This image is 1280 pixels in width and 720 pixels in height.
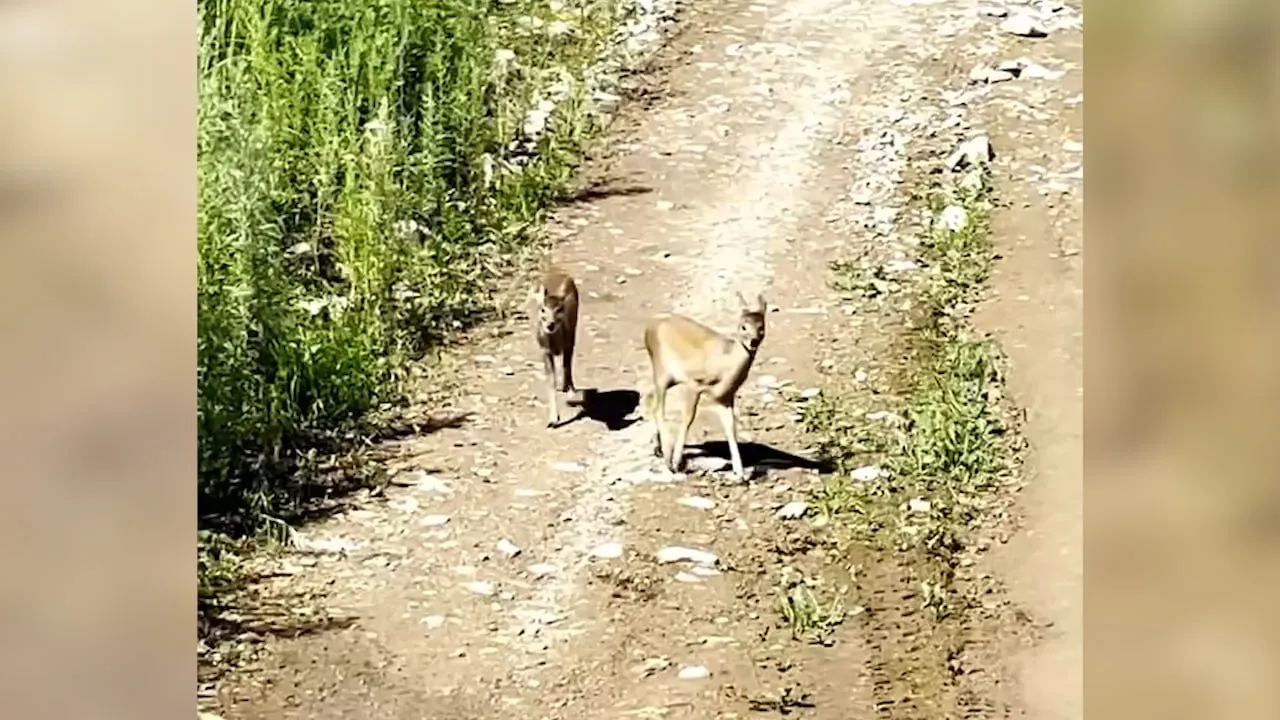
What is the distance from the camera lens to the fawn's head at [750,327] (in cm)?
144

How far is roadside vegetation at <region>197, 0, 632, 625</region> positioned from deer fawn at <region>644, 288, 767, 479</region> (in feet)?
0.52

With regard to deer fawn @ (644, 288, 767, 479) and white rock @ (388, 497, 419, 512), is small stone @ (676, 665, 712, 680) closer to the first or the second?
deer fawn @ (644, 288, 767, 479)

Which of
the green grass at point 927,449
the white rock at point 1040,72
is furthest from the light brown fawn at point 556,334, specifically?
the white rock at point 1040,72

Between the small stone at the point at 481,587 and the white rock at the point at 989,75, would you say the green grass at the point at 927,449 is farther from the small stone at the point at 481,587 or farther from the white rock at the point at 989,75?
the small stone at the point at 481,587

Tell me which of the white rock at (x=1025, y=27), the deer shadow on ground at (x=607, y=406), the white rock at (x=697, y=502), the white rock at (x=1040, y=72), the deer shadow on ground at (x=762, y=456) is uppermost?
the white rock at (x=1025, y=27)

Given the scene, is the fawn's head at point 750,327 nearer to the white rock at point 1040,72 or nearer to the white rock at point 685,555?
the white rock at point 685,555

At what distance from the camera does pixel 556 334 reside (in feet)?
4.75

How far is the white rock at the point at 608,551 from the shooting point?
4.69 feet

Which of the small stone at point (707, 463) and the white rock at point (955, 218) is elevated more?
the white rock at point (955, 218)

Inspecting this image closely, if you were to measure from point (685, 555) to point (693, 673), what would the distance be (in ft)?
0.33

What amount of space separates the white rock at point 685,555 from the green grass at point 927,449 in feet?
0.35

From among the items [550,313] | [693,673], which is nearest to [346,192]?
[550,313]

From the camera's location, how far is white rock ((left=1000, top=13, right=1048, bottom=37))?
4.83 ft
